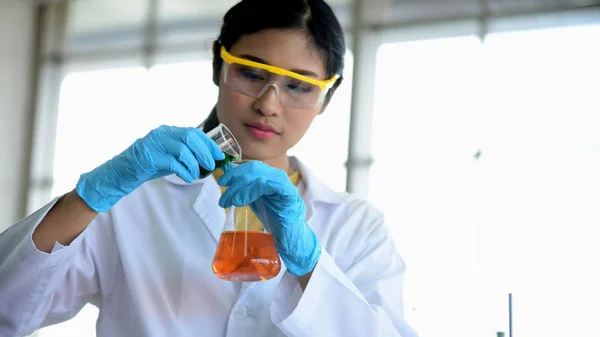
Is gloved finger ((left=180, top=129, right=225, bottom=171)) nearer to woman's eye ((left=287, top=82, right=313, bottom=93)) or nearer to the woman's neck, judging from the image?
woman's eye ((left=287, top=82, right=313, bottom=93))

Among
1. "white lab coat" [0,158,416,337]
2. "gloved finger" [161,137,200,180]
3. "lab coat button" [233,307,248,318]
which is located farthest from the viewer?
"lab coat button" [233,307,248,318]

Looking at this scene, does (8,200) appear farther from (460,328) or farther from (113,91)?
(460,328)

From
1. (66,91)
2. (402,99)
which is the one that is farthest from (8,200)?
(402,99)

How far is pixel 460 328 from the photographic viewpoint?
436 centimetres

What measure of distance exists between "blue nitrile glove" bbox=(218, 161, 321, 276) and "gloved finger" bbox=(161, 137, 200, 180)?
6 centimetres

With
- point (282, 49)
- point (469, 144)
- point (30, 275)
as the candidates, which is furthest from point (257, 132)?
point (469, 144)

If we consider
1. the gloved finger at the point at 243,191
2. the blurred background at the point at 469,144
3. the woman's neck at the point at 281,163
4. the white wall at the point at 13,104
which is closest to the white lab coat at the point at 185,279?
the woman's neck at the point at 281,163

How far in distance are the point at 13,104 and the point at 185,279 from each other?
505cm

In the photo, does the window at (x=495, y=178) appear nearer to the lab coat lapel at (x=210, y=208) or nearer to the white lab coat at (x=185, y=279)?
the white lab coat at (x=185, y=279)

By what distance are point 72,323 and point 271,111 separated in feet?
14.2

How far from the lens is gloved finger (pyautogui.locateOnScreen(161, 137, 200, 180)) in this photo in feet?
3.94

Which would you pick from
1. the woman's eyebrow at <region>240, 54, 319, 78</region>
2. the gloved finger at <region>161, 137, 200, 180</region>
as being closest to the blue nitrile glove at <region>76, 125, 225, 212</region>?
the gloved finger at <region>161, 137, 200, 180</region>

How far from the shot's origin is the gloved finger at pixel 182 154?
1202mm

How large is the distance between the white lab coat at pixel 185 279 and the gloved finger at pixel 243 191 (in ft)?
0.74
